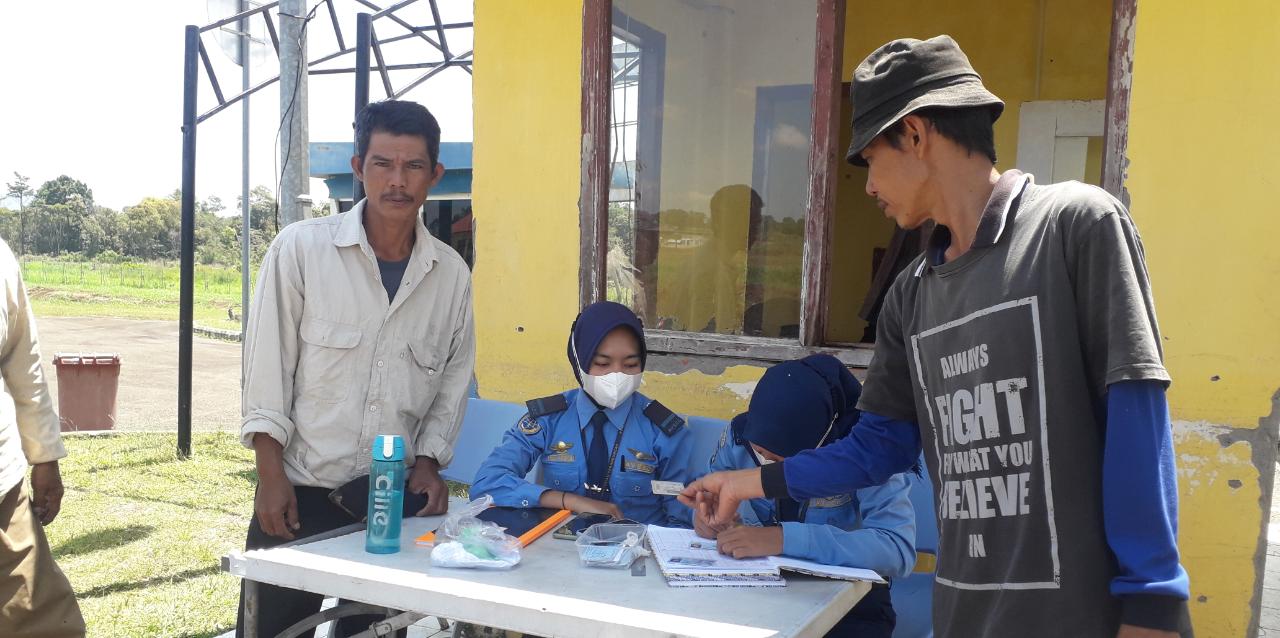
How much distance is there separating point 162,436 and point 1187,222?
816 cm

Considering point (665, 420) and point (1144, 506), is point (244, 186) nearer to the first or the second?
point (665, 420)

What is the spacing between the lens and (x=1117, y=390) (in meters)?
1.26

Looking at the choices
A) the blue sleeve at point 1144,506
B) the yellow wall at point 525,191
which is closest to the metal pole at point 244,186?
the yellow wall at point 525,191

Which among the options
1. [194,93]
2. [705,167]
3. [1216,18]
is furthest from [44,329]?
[1216,18]

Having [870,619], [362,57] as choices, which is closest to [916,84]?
[870,619]

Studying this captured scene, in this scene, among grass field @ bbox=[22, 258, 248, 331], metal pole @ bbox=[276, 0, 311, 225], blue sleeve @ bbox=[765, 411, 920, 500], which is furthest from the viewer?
grass field @ bbox=[22, 258, 248, 331]

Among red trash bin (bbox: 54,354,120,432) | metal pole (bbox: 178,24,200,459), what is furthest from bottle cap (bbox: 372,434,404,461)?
red trash bin (bbox: 54,354,120,432)

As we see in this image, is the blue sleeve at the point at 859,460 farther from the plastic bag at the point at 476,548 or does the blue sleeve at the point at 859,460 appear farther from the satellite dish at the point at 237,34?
the satellite dish at the point at 237,34

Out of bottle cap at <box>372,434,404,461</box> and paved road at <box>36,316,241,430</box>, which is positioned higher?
bottle cap at <box>372,434,404,461</box>

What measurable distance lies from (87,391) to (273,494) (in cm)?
740

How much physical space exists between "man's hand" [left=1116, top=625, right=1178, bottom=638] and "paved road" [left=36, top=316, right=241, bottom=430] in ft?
30.8

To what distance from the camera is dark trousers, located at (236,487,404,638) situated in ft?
8.14

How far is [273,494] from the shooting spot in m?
2.37

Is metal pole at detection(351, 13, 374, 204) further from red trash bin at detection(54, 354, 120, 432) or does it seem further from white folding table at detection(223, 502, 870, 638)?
red trash bin at detection(54, 354, 120, 432)
